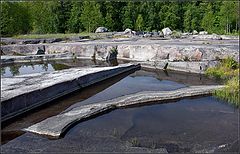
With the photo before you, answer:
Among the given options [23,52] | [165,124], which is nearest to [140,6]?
[23,52]

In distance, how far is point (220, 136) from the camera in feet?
38.5

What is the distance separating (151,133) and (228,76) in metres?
12.3

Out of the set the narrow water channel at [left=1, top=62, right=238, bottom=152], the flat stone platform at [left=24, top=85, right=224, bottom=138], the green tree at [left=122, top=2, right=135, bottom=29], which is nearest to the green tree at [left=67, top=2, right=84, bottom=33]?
the green tree at [left=122, top=2, right=135, bottom=29]

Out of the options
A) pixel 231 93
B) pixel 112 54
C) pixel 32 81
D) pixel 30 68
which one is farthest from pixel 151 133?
pixel 112 54

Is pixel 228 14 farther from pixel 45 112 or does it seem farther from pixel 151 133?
pixel 151 133

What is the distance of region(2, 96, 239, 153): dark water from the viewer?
10953mm

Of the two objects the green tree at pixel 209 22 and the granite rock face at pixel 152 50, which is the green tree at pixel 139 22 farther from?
the granite rock face at pixel 152 50

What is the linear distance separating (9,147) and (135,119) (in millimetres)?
5178

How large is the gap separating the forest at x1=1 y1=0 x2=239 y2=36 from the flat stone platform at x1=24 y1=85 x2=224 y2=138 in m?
39.9

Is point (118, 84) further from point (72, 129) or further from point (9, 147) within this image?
point (9, 147)

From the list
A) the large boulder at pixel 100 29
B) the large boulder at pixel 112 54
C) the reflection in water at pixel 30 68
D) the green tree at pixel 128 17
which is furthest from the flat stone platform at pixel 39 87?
the green tree at pixel 128 17

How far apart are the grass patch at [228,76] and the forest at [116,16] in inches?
1259

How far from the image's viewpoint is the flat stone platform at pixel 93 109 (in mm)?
12616

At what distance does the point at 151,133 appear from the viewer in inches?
481
